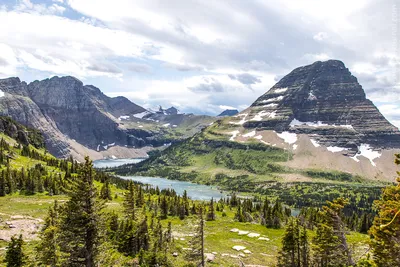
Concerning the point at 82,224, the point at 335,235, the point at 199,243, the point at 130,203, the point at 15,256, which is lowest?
the point at 199,243

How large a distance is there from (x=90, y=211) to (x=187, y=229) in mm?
67166

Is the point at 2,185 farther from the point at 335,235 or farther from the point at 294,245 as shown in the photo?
the point at 335,235

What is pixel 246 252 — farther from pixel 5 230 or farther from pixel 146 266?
pixel 5 230

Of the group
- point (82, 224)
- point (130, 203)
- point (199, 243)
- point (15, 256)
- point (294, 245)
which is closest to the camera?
point (82, 224)

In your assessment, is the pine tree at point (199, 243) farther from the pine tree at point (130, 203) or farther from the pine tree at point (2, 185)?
the pine tree at point (2, 185)

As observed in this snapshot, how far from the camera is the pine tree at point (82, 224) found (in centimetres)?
2492

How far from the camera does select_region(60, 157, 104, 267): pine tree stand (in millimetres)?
24920

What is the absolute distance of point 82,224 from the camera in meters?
25.1

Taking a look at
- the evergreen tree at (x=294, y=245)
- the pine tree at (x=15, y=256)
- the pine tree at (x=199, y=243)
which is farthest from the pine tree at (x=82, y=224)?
the evergreen tree at (x=294, y=245)

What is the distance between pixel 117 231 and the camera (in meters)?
55.8

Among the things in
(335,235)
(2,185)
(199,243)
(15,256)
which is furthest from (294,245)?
(2,185)

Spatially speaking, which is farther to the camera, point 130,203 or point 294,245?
point 130,203

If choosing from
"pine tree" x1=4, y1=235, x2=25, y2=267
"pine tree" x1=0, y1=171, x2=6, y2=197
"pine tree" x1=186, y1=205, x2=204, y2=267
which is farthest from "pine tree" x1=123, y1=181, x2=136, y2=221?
"pine tree" x1=0, y1=171, x2=6, y2=197

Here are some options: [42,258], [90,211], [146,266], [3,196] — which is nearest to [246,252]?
[146,266]
